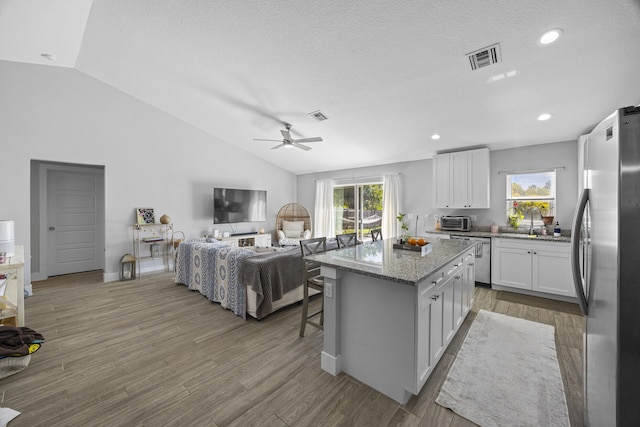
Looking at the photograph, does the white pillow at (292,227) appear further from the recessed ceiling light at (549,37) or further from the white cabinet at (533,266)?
the recessed ceiling light at (549,37)

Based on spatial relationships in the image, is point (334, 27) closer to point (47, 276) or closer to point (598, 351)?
point (598, 351)

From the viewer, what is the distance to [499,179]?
4.59 metres

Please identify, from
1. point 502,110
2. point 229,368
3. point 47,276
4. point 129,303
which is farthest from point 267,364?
point 47,276

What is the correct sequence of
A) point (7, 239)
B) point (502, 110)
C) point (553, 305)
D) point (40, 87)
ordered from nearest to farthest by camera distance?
point (7, 239)
point (502, 110)
point (553, 305)
point (40, 87)

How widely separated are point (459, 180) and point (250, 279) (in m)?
3.93

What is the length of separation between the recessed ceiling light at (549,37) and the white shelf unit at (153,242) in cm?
607

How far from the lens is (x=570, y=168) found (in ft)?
13.1

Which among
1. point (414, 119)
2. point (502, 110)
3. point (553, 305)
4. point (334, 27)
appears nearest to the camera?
point (334, 27)

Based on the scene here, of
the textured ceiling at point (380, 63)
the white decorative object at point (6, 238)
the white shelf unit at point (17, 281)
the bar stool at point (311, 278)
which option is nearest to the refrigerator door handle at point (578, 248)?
the textured ceiling at point (380, 63)

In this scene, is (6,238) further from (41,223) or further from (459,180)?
(459,180)

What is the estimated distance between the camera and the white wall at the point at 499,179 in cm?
402

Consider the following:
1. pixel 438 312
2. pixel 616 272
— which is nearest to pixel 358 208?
pixel 438 312

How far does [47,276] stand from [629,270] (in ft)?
24.8

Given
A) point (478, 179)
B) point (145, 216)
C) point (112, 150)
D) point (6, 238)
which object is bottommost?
point (6, 238)
